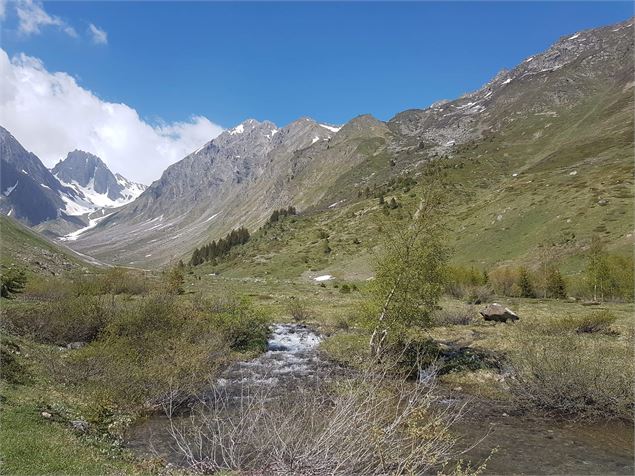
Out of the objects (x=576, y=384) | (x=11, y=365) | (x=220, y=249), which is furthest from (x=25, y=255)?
(x=220, y=249)

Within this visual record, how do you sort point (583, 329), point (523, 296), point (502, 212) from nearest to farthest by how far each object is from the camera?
point (583, 329), point (523, 296), point (502, 212)

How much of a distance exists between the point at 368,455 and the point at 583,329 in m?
33.2

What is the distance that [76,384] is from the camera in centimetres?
2045

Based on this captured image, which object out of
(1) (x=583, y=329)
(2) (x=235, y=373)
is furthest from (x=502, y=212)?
(2) (x=235, y=373)

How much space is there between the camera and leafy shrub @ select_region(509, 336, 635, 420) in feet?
66.6

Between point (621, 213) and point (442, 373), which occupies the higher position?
point (621, 213)

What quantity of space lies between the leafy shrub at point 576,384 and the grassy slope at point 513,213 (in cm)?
3120

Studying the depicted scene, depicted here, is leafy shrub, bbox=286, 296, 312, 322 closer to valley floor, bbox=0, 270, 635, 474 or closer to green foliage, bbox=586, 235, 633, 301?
valley floor, bbox=0, 270, 635, 474

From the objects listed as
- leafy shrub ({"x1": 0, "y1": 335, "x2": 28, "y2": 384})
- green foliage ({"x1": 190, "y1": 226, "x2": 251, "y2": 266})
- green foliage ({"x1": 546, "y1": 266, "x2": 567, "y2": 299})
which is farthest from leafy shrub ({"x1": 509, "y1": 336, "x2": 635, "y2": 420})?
green foliage ({"x1": 190, "y1": 226, "x2": 251, "y2": 266})

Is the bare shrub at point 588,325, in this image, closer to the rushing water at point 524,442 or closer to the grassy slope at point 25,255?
the rushing water at point 524,442

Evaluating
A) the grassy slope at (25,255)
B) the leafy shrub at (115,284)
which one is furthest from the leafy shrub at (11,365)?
the grassy slope at (25,255)

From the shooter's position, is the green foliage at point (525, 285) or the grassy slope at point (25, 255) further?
the green foliage at point (525, 285)

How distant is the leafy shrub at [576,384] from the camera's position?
2031 centimetres

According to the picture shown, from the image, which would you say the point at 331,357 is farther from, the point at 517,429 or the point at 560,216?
the point at 560,216
